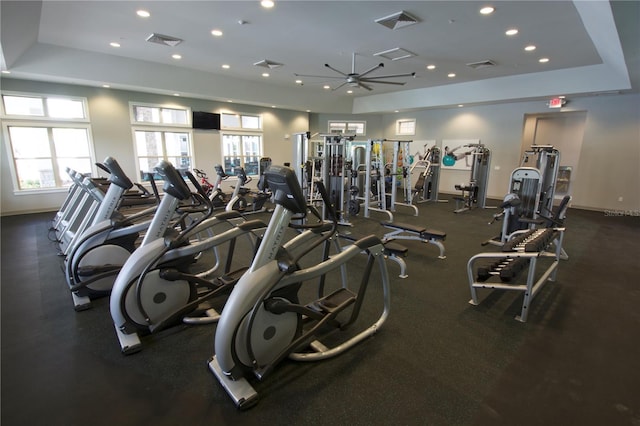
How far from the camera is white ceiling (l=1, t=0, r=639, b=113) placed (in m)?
Answer: 4.00

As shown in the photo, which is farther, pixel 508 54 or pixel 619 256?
pixel 508 54

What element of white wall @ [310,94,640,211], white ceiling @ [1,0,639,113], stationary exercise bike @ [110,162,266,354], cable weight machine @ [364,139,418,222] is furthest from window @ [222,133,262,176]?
stationary exercise bike @ [110,162,266,354]

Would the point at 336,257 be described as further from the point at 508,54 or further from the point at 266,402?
the point at 508,54

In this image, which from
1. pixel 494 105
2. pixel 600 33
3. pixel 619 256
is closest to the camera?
pixel 600 33

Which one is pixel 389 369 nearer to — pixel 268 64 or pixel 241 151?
pixel 268 64

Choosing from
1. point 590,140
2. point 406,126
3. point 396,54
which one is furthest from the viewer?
point 406,126

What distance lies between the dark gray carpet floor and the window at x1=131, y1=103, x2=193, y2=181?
554cm

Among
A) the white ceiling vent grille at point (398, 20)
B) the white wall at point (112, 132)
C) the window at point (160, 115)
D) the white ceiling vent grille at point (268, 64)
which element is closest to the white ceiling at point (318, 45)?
the white ceiling vent grille at point (398, 20)

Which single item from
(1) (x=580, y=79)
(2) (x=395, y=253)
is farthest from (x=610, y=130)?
(2) (x=395, y=253)

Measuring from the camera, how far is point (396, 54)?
19.6 ft

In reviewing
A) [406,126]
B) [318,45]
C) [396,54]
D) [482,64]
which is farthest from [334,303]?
[406,126]

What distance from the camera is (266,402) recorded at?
179 cm

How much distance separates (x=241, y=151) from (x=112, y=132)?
3.67 metres

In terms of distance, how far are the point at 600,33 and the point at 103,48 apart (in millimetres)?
8420
